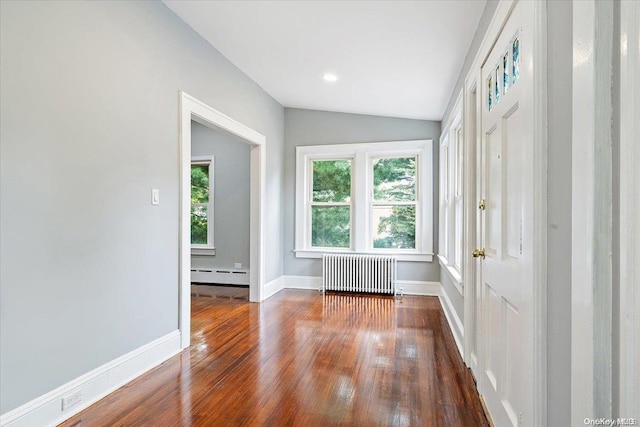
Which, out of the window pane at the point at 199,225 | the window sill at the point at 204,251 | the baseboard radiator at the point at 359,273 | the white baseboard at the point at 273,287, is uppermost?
the window pane at the point at 199,225

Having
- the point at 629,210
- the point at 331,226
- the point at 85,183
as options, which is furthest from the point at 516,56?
the point at 331,226

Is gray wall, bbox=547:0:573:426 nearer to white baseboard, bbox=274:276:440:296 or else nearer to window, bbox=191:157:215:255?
white baseboard, bbox=274:276:440:296

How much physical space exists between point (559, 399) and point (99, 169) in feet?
8.40

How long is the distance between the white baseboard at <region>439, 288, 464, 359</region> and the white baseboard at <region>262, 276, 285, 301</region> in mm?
2287

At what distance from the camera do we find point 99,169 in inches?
84.0

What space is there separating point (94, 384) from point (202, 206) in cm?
380

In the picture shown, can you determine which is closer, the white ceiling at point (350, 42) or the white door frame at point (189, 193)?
the white ceiling at point (350, 42)

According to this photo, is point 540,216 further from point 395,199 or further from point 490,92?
point 395,199

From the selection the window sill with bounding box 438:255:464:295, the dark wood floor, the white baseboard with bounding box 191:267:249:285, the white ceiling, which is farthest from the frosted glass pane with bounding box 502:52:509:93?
the white baseboard with bounding box 191:267:249:285

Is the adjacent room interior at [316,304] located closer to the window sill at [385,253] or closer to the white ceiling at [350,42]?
the white ceiling at [350,42]

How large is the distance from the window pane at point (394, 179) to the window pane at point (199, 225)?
2831 millimetres

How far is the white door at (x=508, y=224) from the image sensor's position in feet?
4.20

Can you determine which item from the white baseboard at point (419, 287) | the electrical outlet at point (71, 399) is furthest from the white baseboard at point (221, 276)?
the electrical outlet at point (71, 399)

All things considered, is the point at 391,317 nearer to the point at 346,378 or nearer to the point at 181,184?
the point at 346,378
